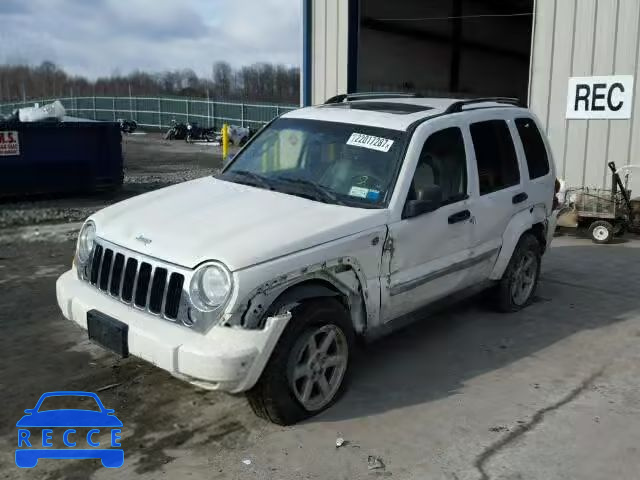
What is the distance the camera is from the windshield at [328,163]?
4.38m

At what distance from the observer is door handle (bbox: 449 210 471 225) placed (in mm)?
4742

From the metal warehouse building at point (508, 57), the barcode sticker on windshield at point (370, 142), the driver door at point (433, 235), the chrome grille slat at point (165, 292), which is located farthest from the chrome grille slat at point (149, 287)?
the metal warehouse building at point (508, 57)

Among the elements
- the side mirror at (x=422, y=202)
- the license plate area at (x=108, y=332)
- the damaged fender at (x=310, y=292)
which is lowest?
the license plate area at (x=108, y=332)

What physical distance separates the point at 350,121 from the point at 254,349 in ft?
7.20

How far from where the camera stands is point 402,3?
14.6 meters

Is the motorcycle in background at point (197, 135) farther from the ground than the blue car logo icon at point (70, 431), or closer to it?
farther from the ground

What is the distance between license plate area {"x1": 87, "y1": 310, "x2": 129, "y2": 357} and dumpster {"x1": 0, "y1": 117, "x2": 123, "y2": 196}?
841cm

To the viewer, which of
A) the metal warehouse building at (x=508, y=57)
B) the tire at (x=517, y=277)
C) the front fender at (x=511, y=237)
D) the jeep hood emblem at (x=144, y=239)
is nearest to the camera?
the jeep hood emblem at (x=144, y=239)

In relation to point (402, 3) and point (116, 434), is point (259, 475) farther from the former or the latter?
point (402, 3)

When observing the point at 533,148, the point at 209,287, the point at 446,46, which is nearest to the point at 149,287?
the point at 209,287

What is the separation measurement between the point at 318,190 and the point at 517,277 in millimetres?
2458

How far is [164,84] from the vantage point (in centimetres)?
7231

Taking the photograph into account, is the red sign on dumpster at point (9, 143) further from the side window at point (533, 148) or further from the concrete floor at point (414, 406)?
the side window at point (533, 148)

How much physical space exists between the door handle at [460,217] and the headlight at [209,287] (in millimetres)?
1967
